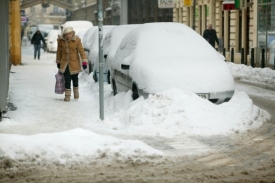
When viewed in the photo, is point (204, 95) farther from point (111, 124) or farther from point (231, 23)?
point (231, 23)

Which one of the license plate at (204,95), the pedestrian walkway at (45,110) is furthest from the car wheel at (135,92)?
the license plate at (204,95)

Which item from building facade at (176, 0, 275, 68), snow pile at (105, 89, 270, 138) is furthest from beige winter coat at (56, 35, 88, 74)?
building facade at (176, 0, 275, 68)

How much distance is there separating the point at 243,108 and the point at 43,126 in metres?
3.24

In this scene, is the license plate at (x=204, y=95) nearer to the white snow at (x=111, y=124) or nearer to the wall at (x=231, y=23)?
the white snow at (x=111, y=124)

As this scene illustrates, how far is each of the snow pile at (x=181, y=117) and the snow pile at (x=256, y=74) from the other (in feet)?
32.8

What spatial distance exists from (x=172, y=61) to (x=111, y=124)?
1.77 metres

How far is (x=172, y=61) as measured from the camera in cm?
1352

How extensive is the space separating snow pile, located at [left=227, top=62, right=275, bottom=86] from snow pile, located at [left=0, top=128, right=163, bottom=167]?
13171 mm

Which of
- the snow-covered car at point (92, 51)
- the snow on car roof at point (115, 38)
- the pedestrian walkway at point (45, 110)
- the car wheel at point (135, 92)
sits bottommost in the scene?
the pedestrian walkway at point (45, 110)

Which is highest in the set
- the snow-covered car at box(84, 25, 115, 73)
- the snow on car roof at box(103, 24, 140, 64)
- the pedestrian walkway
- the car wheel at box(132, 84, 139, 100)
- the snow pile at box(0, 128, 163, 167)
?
the snow on car roof at box(103, 24, 140, 64)

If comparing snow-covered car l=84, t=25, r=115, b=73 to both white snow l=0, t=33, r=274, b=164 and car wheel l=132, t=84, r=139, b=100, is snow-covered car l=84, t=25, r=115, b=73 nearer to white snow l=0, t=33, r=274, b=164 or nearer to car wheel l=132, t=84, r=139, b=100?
white snow l=0, t=33, r=274, b=164

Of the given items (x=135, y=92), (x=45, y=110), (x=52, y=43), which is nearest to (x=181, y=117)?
(x=135, y=92)

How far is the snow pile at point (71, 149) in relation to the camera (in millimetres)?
8984

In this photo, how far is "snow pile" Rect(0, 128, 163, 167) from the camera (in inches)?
354
